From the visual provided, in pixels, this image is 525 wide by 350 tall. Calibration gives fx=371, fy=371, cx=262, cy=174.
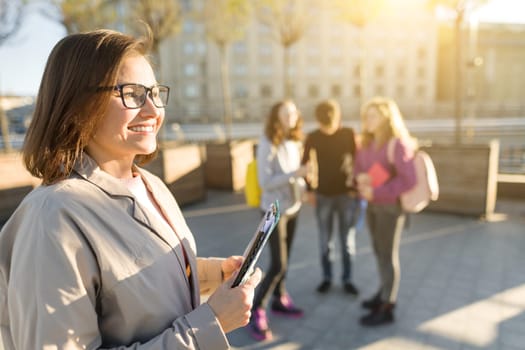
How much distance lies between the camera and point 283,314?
369 cm

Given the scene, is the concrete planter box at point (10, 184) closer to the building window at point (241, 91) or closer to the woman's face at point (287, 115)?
the woman's face at point (287, 115)

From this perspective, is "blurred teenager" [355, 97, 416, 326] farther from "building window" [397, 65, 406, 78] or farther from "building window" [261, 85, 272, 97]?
"building window" [397, 65, 406, 78]

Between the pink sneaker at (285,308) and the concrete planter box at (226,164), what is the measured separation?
5.48 meters

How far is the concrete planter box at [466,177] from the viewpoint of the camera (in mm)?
6578

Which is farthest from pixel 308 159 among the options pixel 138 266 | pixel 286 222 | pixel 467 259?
pixel 138 266

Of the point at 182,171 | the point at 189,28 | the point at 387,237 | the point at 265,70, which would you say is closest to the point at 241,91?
the point at 265,70

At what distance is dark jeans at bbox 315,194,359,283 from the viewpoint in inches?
155

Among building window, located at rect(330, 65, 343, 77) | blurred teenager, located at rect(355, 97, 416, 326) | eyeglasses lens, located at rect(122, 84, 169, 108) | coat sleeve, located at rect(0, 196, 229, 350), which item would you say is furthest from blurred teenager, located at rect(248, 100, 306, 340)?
building window, located at rect(330, 65, 343, 77)

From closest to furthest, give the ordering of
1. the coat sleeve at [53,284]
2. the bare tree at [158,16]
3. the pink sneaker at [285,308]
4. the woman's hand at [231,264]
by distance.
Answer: the coat sleeve at [53,284], the woman's hand at [231,264], the pink sneaker at [285,308], the bare tree at [158,16]

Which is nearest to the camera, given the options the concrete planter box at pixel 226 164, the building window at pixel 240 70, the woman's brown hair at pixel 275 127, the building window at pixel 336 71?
the woman's brown hair at pixel 275 127

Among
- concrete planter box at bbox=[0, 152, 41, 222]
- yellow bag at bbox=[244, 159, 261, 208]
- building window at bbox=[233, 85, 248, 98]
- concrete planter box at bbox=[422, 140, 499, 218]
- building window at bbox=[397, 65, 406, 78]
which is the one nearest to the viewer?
yellow bag at bbox=[244, 159, 261, 208]

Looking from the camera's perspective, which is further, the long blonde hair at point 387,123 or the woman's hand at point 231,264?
the long blonde hair at point 387,123

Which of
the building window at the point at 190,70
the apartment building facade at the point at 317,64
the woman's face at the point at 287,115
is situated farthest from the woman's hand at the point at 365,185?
the building window at the point at 190,70

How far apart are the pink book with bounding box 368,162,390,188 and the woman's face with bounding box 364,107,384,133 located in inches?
12.7
